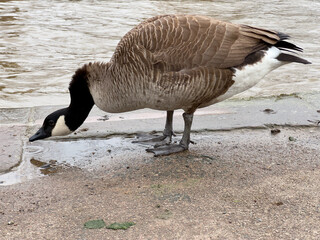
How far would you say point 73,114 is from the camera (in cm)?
481

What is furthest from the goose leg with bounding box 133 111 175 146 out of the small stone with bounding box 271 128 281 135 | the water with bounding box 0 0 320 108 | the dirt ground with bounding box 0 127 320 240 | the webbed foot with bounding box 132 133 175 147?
the water with bounding box 0 0 320 108

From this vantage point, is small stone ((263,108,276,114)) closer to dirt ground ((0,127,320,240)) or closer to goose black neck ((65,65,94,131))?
dirt ground ((0,127,320,240))

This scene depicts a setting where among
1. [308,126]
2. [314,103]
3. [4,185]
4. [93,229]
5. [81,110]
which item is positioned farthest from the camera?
[314,103]

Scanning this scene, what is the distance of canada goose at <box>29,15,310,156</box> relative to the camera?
4.37 meters

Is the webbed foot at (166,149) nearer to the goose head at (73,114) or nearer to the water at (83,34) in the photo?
the goose head at (73,114)

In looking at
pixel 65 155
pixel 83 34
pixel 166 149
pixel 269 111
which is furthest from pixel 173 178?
pixel 83 34

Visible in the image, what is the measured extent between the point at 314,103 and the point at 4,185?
3850 mm

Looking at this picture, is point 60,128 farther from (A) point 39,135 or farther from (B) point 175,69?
(B) point 175,69

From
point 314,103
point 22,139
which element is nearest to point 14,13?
point 22,139

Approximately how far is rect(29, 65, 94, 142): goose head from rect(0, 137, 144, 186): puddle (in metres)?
0.15

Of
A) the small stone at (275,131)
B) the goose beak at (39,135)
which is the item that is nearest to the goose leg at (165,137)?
the goose beak at (39,135)

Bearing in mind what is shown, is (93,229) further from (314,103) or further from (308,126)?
(314,103)

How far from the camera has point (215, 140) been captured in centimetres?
497

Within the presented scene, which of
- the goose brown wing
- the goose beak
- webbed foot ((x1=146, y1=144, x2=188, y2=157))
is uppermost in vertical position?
the goose brown wing
